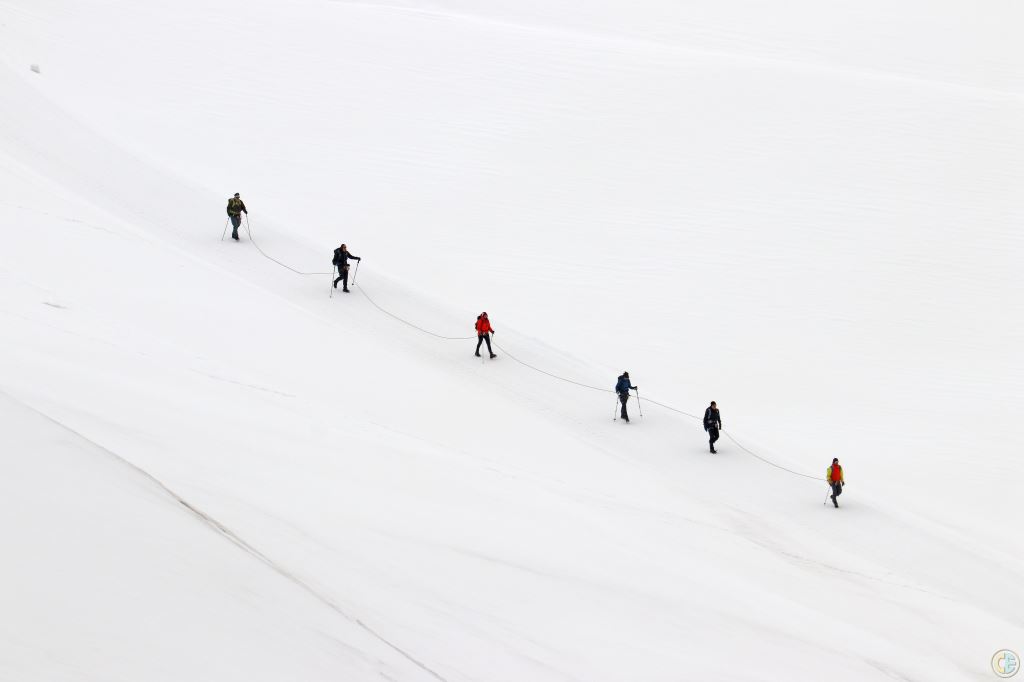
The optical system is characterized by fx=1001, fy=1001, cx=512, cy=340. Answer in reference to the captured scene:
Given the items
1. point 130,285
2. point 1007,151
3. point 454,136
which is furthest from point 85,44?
point 1007,151

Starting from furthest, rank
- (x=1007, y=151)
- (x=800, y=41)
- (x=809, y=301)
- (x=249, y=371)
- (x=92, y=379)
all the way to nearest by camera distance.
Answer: (x=800, y=41), (x=1007, y=151), (x=809, y=301), (x=249, y=371), (x=92, y=379)

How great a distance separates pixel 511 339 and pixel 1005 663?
10497 mm

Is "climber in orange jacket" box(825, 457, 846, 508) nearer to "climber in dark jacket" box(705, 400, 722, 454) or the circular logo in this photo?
"climber in dark jacket" box(705, 400, 722, 454)

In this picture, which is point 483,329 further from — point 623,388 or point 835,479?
point 835,479

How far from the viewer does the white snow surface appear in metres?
7.04

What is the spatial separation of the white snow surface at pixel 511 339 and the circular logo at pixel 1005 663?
0.19m

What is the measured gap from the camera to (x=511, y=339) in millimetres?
19391

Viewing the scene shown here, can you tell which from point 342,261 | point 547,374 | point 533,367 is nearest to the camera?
point 547,374

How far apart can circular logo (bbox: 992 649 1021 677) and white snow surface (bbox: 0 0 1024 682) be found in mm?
193

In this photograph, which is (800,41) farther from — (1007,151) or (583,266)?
(583,266)

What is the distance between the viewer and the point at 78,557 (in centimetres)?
577

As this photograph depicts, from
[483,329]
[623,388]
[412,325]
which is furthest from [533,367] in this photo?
[412,325]

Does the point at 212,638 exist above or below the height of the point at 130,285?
below

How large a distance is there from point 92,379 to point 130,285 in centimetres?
761
